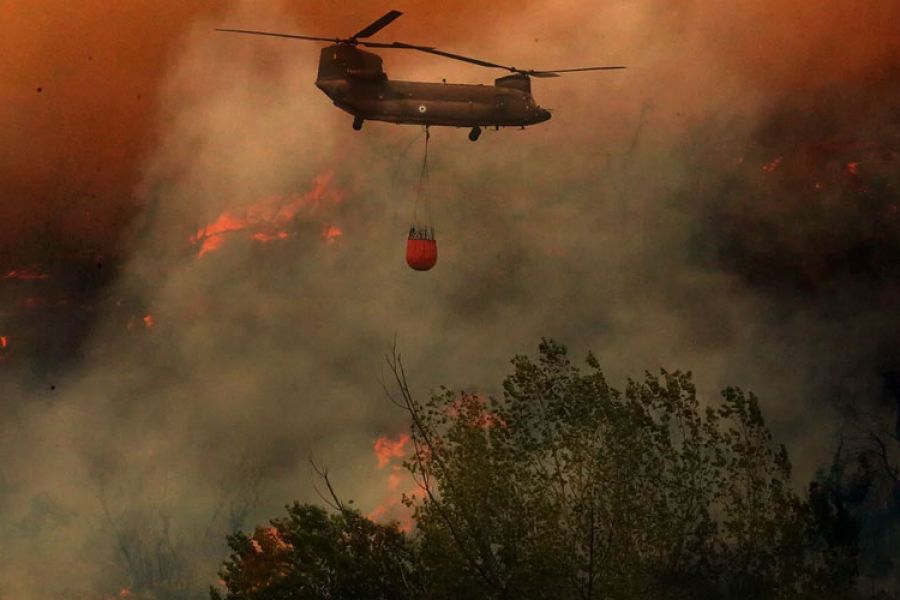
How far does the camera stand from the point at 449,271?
283 ft

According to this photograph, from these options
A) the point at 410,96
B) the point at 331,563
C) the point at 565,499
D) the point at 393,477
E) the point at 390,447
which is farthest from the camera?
the point at 393,477

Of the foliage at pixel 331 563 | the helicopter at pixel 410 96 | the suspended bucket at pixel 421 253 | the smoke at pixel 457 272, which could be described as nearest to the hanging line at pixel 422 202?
the smoke at pixel 457 272

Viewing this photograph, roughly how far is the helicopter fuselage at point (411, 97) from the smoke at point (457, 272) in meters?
21.5

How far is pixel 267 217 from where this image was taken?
271 ft

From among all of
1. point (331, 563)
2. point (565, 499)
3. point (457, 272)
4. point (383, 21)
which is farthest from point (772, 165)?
point (565, 499)

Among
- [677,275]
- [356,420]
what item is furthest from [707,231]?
[356,420]

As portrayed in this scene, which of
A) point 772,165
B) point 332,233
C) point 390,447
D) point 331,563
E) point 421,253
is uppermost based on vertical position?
point 772,165

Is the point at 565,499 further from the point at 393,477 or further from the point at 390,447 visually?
the point at 393,477

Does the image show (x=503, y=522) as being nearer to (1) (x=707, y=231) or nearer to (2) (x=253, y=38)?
(2) (x=253, y=38)

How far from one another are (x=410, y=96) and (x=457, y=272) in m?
35.0

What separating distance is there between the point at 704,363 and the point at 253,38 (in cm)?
3488

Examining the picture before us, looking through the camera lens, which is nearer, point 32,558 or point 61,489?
point 61,489

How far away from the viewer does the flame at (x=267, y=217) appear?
81562 millimetres

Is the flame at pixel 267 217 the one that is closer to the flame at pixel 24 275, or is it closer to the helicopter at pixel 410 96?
the flame at pixel 24 275
